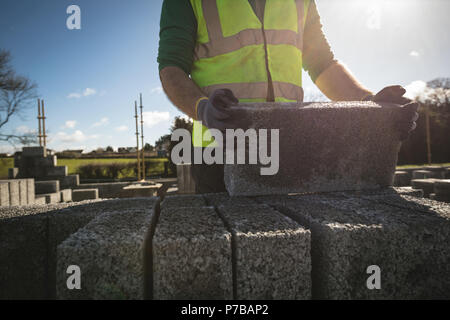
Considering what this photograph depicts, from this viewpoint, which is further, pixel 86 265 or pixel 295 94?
pixel 295 94

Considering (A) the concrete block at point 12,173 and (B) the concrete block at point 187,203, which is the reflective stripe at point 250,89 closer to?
(B) the concrete block at point 187,203

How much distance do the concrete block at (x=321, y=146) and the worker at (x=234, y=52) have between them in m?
0.21

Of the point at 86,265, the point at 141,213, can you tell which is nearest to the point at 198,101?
the point at 141,213

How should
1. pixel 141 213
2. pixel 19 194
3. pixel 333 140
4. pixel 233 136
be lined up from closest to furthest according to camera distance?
pixel 141 213, pixel 233 136, pixel 333 140, pixel 19 194

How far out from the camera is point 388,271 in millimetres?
907

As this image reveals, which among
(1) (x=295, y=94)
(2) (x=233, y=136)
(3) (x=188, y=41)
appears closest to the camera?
(2) (x=233, y=136)

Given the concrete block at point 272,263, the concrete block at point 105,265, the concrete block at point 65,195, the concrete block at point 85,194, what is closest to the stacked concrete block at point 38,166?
the concrete block at point 65,195

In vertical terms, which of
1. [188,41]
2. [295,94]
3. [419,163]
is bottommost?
[419,163]

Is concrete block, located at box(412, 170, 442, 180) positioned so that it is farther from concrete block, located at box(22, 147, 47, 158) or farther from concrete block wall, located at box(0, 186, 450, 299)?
concrete block, located at box(22, 147, 47, 158)

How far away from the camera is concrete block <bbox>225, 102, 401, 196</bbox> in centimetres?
152

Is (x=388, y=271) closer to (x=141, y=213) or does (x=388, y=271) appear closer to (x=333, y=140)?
(x=333, y=140)

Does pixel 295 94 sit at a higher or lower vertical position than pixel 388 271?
higher

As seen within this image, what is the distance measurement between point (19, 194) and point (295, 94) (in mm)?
6944

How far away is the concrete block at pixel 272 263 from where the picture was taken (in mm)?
844
